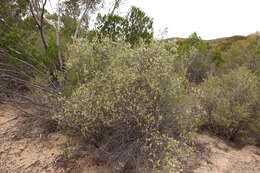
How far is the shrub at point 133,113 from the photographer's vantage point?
3.00m

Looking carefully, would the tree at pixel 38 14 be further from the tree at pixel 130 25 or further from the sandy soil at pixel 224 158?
the sandy soil at pixel 224 158

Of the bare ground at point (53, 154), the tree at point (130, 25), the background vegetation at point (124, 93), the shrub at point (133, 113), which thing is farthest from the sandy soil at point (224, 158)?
the tree at point (130, 25)

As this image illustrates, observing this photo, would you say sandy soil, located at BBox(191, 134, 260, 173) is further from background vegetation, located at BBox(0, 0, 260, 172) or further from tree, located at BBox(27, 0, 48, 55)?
tree, located at BBox(27, 0, 48, 55)

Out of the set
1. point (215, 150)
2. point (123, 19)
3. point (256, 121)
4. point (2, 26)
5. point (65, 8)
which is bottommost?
point (215, 150)

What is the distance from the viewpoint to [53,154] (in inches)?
145

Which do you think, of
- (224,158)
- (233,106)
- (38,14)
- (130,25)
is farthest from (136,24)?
(224,158)

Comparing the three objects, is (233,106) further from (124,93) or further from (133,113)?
(124,93)

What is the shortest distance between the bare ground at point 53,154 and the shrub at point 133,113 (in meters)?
0.70

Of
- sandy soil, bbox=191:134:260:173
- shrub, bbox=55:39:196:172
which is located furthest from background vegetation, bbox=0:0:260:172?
sandy soil, bbox=191:134:260:173

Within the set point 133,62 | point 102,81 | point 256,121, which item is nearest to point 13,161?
point 102,81

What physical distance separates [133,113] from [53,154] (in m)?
2.45

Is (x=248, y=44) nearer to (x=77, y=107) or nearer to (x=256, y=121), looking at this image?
(x=256, y=121)

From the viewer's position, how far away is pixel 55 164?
339 cm

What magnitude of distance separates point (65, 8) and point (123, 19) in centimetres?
380
